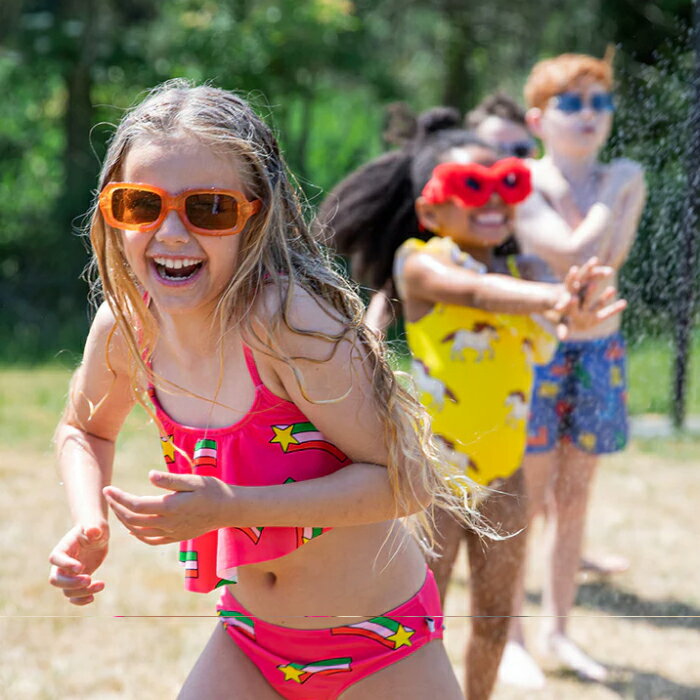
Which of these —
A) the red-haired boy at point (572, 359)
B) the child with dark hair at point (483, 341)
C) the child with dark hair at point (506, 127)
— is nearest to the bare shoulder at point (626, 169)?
the red-haired boy at point (572, 359)

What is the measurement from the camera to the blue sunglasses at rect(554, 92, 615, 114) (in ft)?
11.0

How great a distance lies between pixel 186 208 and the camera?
147cm

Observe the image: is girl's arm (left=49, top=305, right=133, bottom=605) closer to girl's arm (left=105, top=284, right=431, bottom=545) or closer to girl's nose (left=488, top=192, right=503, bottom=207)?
girl's arm (left=105, top=284, right=431, bottom=545)

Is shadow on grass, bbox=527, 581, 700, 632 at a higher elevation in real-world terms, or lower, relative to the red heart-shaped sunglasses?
lower

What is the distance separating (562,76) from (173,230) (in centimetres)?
222

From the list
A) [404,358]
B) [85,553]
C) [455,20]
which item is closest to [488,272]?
[404,358]

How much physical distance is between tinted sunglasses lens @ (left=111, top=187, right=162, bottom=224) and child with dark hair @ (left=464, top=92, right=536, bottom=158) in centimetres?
321

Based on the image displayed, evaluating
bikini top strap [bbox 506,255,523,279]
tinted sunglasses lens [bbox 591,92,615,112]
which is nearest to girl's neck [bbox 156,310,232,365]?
bikini top strap [bbox 506,255,523,279]

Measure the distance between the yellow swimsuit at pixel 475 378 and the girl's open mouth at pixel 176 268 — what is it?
92 cm

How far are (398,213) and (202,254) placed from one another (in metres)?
1.57

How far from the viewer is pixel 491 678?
92.7 inches

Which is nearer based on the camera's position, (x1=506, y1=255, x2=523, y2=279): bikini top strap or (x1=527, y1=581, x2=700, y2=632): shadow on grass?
(x1=506, y1=255, x2=523, y2=279): bikini top strap

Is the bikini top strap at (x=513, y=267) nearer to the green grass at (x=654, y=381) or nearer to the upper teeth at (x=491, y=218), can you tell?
the upper teeth at (x=491, y=218)

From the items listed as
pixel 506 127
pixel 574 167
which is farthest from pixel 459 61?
pixel 574 167
